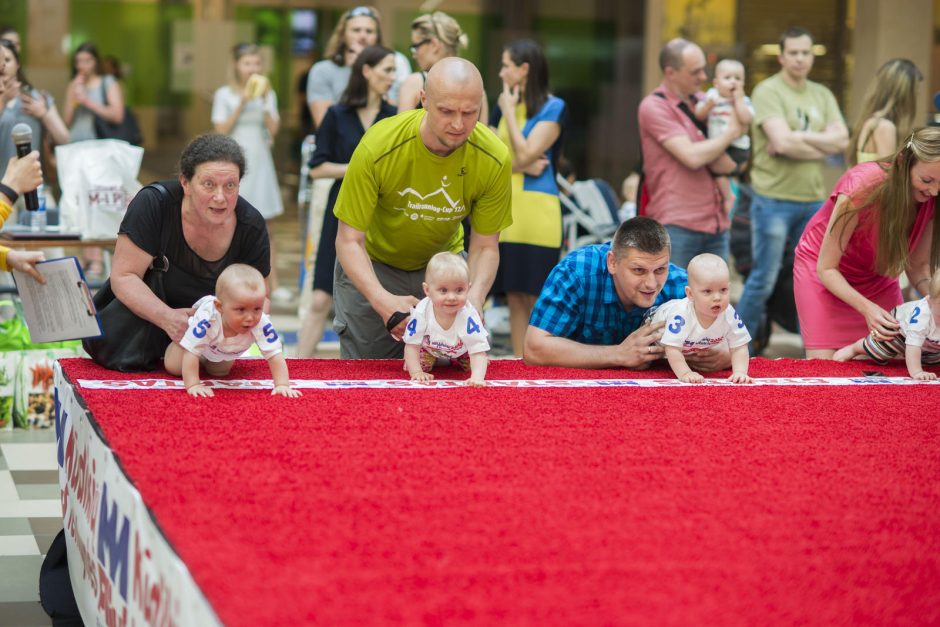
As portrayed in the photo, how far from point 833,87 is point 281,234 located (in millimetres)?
6325

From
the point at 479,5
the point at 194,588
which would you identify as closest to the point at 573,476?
the point at 194,588

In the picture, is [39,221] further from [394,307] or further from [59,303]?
[394,307]

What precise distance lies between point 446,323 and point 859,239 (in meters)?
1.54

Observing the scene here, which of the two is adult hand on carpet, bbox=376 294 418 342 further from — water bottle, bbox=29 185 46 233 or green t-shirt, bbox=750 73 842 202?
green t-shirt, bbox=750 73 842 202

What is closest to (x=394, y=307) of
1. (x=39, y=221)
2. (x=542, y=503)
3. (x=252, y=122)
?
(x=542, y=503)

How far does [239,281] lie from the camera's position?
11.0ft

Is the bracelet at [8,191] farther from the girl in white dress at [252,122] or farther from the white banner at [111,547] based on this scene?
the girl in white dress at [252,122]

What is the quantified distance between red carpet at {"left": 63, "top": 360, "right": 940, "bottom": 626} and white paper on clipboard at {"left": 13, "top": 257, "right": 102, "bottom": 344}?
16cm

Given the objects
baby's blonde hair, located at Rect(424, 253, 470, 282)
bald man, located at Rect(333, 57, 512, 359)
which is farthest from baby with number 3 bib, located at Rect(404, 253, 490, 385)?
bald man, located at Rect(333, 57, 512, 359)

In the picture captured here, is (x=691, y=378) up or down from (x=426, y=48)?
down

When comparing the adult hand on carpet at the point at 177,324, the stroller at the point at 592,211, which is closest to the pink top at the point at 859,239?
the adult hand on carpet at the point at 177,324

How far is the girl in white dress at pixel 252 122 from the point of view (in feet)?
27.6

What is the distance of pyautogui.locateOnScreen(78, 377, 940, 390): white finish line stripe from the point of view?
3492mm

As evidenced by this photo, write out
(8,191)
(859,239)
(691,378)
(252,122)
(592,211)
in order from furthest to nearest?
(252,122), (592,211), (859,239), (8,191), (691,378)
